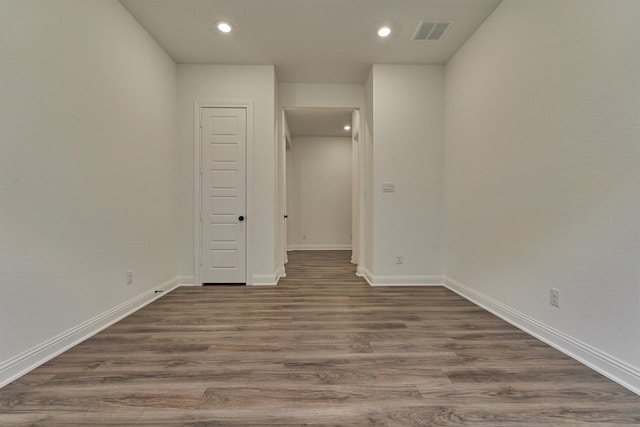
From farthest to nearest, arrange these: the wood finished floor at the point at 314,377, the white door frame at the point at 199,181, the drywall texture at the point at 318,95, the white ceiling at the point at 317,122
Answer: the white ceiling at the point at 317,122 < the drywall texture at the point at 318,95 < the white door frame at the point at 199,181 < the wood finished floor at the point at 314,377

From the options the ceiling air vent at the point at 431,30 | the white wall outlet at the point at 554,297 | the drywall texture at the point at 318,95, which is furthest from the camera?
the drywall texture at the point at 318,95

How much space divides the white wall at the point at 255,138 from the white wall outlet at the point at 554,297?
2819mm

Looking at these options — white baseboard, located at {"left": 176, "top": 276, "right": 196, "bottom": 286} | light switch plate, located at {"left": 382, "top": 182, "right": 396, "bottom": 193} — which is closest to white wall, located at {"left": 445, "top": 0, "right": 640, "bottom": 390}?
light switch plate, located at {"left": 382, "top": 182, "right": 396, "bottom": 193}

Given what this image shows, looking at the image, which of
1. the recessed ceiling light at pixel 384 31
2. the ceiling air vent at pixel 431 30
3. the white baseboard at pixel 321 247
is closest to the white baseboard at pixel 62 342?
the recessed ceiling light at pixel 384 31

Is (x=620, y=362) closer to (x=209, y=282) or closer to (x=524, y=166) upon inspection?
(x=524, y=166)

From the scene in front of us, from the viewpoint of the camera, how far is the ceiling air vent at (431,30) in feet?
9.19

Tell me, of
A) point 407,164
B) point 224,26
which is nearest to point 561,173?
point 407,164

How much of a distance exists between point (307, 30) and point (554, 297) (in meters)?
3.27

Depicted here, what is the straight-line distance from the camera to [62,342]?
6.20 feet

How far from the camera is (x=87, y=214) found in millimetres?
2131

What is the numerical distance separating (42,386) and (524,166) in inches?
140

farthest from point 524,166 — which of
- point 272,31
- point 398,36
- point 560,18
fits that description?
point 272,31

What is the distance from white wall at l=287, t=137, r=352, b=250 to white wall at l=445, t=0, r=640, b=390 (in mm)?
4248

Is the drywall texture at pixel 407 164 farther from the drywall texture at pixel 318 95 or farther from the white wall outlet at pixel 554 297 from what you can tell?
the white wall outlet at pixel 554 297
